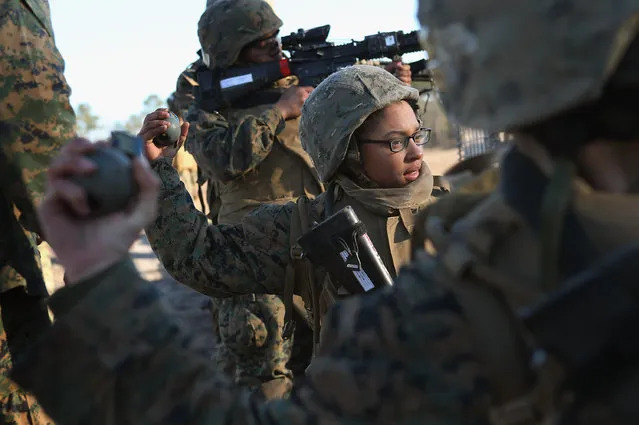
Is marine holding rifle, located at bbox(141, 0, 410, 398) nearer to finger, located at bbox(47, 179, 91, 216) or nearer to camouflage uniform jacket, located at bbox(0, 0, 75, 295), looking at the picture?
camouflage uniform jacket, located at bbox(0, 0, 75, 295)

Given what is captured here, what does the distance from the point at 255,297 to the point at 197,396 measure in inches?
136

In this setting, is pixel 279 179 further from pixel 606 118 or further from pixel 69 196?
pixel 606 118

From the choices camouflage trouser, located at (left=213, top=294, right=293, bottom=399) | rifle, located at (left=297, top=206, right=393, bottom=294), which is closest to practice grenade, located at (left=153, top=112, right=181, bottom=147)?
rifle, located at (left=297, top=206, right=393, bottom=294)

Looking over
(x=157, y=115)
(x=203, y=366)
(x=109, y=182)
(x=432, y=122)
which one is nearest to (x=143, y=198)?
(x=109, y=182)

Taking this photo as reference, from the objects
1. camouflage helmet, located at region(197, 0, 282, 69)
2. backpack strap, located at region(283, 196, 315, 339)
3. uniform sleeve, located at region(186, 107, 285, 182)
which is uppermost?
camouflage helmet, located at region(197, 0, 282, 69)

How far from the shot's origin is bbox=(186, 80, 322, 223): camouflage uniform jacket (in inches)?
190

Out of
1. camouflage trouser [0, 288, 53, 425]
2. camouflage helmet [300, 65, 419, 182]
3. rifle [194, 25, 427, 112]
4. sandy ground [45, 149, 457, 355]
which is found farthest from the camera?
sandy ground [45, 149, 457, 355]

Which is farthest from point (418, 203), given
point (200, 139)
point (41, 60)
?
point (200, 139)

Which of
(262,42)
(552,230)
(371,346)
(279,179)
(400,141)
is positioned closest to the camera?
(552,230)

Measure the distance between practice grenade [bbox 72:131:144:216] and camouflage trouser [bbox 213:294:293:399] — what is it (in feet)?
11.2

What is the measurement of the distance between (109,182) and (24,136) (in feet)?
5.35

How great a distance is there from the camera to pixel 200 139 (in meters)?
4.96

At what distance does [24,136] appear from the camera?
2768 millimetres

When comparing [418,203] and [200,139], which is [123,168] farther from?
[200,139]
